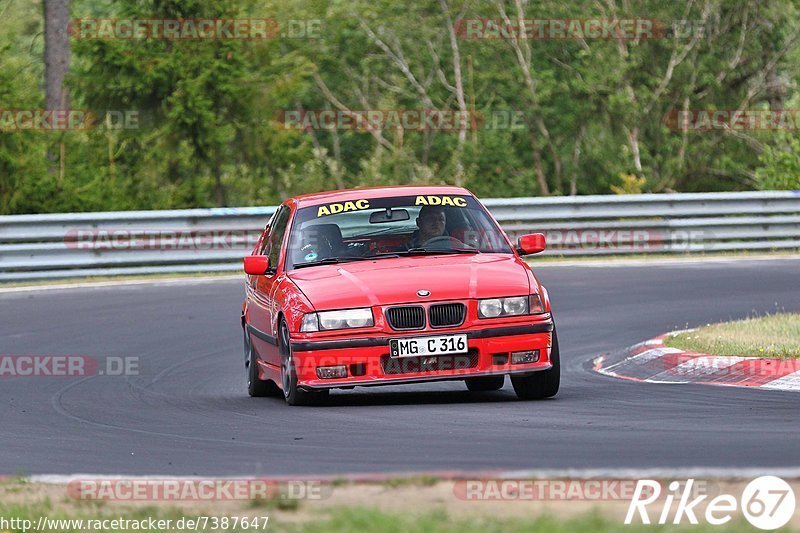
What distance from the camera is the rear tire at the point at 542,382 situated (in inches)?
389

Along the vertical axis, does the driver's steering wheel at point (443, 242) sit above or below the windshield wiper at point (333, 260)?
above

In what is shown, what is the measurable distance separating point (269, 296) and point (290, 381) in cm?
106

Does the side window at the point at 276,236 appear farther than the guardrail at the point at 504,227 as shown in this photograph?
No

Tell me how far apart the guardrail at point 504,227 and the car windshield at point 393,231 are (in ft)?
34.2

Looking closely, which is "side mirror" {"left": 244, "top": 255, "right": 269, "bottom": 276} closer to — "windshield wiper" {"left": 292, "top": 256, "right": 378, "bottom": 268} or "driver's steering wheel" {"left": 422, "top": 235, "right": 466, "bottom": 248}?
"windshield wiper" {"left": 292, "top": 256, "right": 378, "bottom": 268}

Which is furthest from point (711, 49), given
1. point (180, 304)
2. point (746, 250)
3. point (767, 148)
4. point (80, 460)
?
point (80, 460)

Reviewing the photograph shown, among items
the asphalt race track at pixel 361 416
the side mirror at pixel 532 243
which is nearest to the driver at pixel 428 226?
the side mirror at pixel 532 243

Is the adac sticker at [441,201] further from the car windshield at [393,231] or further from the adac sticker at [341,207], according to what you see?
the adac sticker at [341,207]

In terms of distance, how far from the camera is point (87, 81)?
26.8 m

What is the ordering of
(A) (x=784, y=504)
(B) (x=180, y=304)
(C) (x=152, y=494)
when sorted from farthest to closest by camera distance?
1. (B) (x=180, y=304)
2. (C) (x=152, y=494)
3. (A) (x=784, y=504)

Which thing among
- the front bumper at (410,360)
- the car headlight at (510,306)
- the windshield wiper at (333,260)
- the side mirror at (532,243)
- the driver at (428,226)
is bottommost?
the front bumper at (410,360)

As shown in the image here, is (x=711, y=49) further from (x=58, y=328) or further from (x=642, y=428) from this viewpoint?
(x=642, y=428)

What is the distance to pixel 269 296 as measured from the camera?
1081 centimetres

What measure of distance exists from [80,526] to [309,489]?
915mm
